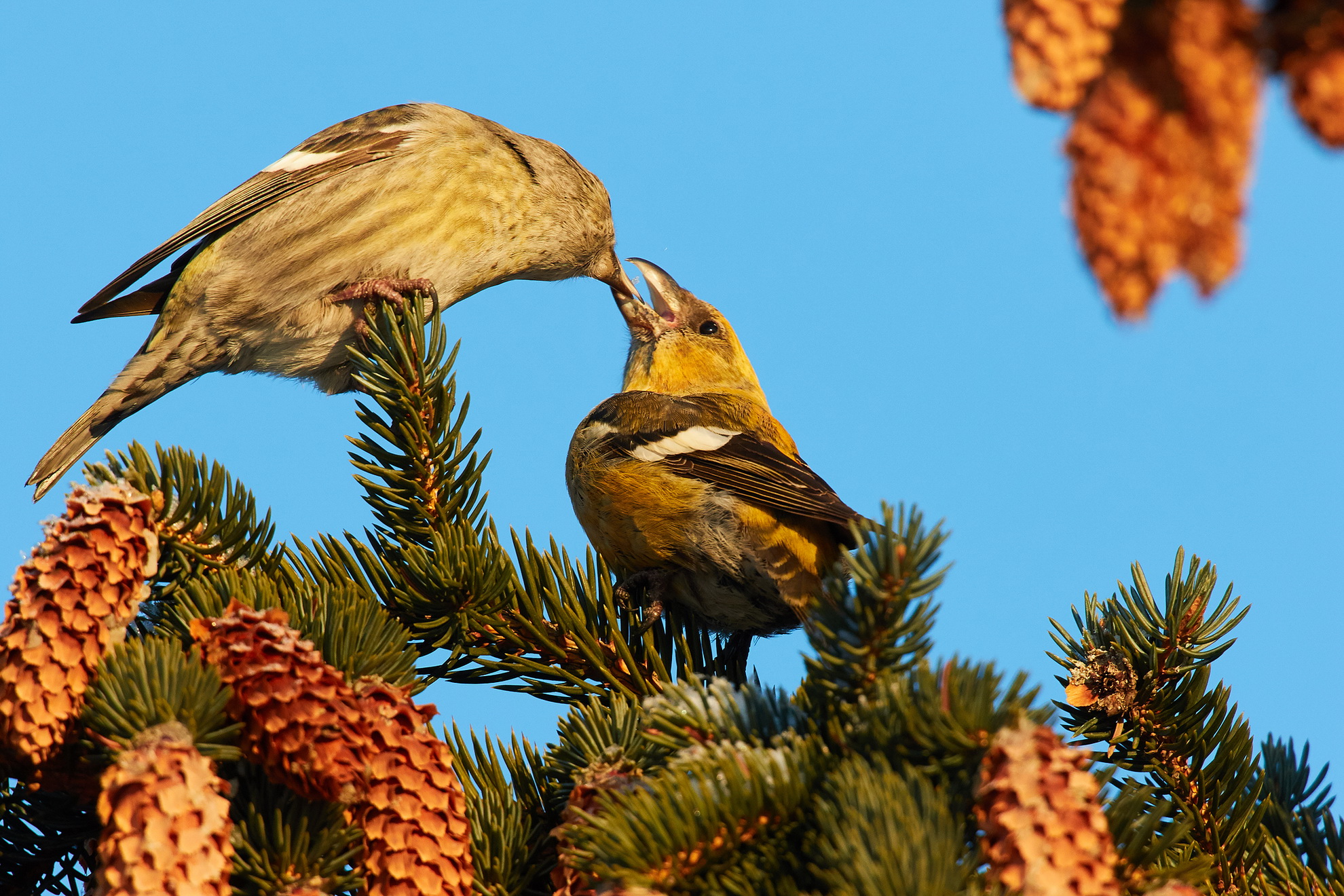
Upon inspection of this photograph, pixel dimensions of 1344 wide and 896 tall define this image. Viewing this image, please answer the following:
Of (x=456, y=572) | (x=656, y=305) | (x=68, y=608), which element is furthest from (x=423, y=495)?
(x=656, y=305)

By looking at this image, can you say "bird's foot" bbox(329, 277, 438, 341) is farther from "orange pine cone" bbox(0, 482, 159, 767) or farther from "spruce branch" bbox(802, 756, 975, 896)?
"spruce branch" bbox(802, 756, 975, 896)

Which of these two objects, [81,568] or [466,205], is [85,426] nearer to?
[466,205]

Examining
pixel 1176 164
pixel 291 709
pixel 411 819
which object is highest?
pixel 1176 164

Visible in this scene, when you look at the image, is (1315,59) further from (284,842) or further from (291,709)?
(284,842)

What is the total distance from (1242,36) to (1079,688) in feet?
5.47

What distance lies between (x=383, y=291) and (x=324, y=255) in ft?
1.27

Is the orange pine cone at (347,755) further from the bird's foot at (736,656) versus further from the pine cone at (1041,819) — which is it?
the bird's foot at (736,656)

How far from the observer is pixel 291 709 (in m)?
1.72

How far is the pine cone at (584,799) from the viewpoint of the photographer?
1.77 meters

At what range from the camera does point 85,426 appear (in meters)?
4.54

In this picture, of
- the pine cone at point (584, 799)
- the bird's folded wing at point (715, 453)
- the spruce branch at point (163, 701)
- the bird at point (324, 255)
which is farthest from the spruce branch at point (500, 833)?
the bird at point (324, 255)

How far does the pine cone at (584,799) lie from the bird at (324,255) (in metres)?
2.89

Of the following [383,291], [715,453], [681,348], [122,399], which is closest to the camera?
[715,453]

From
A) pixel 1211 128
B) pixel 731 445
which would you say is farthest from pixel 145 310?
pixel 1211 128
